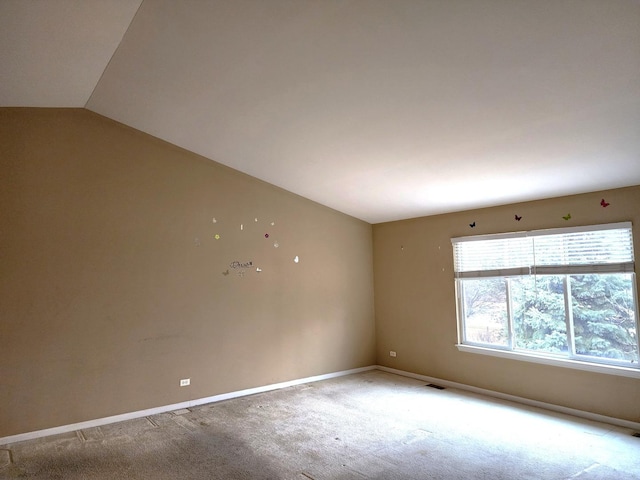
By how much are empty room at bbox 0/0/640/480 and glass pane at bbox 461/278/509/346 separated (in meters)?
0.03

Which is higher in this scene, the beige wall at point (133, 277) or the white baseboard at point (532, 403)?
the beige wall at point (133, 277)

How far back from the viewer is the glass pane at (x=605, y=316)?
4152 millimetres

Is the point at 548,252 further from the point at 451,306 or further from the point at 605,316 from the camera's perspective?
the point at 451,306

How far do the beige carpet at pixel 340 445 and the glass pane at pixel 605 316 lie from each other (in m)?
0.79

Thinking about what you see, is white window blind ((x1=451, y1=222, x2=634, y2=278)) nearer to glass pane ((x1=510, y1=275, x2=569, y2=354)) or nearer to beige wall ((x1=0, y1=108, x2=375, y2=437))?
glass pane ((x1=510, y1=275, x2=569, y2=354))

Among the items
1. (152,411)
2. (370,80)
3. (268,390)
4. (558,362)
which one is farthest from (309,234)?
(558,362)

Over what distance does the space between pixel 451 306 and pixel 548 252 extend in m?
1.50

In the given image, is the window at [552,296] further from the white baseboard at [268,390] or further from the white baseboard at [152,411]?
the white baseboard at [152,411]

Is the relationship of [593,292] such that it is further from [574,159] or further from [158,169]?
[158,169]

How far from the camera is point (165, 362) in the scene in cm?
468

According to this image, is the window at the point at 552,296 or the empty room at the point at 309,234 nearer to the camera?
the empty room at the point at 309,234

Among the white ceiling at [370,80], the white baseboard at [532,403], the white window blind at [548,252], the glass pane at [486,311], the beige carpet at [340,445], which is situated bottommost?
the beige carpet at [340,445]

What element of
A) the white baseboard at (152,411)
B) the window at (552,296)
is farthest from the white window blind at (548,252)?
the white baseboard at (152,411)

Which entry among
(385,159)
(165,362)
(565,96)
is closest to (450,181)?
(385,159)
